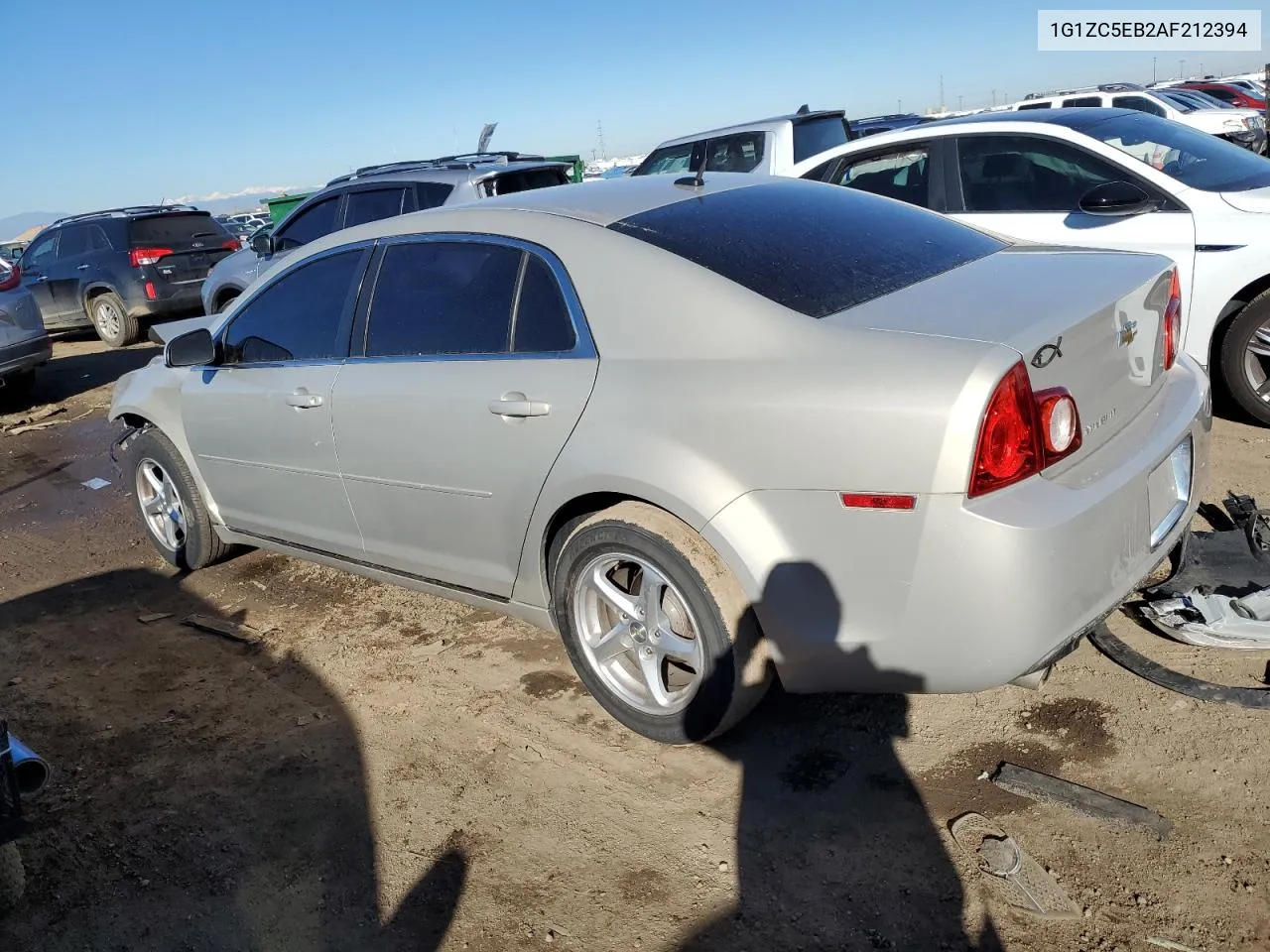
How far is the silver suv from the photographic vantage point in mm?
8742

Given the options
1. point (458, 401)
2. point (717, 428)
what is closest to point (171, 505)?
point (458, 401)

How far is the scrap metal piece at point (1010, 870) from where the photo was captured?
2.36 meters

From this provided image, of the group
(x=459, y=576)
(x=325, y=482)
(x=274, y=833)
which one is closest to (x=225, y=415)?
(x=325, y=482)

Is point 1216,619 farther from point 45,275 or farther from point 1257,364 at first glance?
point 45,275

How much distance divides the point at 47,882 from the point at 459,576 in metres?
1.52

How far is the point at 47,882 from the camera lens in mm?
2828

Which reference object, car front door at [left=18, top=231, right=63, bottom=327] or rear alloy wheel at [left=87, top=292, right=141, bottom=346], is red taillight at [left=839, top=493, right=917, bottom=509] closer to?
rear alloy wheel at [left=87, top=292, right=141, bottom=346]

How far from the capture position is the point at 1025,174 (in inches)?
227

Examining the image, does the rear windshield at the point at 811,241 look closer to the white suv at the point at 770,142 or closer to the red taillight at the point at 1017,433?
the red taillight at the point at 1017,433

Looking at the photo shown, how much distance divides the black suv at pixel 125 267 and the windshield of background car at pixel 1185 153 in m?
11.2

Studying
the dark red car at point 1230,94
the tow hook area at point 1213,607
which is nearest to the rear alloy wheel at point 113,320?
the tow hook area at point 1213,607

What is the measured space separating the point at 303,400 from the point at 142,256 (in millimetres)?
10411

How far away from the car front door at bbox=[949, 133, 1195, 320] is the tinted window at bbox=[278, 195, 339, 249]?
19.5ft

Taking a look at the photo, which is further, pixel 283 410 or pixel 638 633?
pixel 283 410
